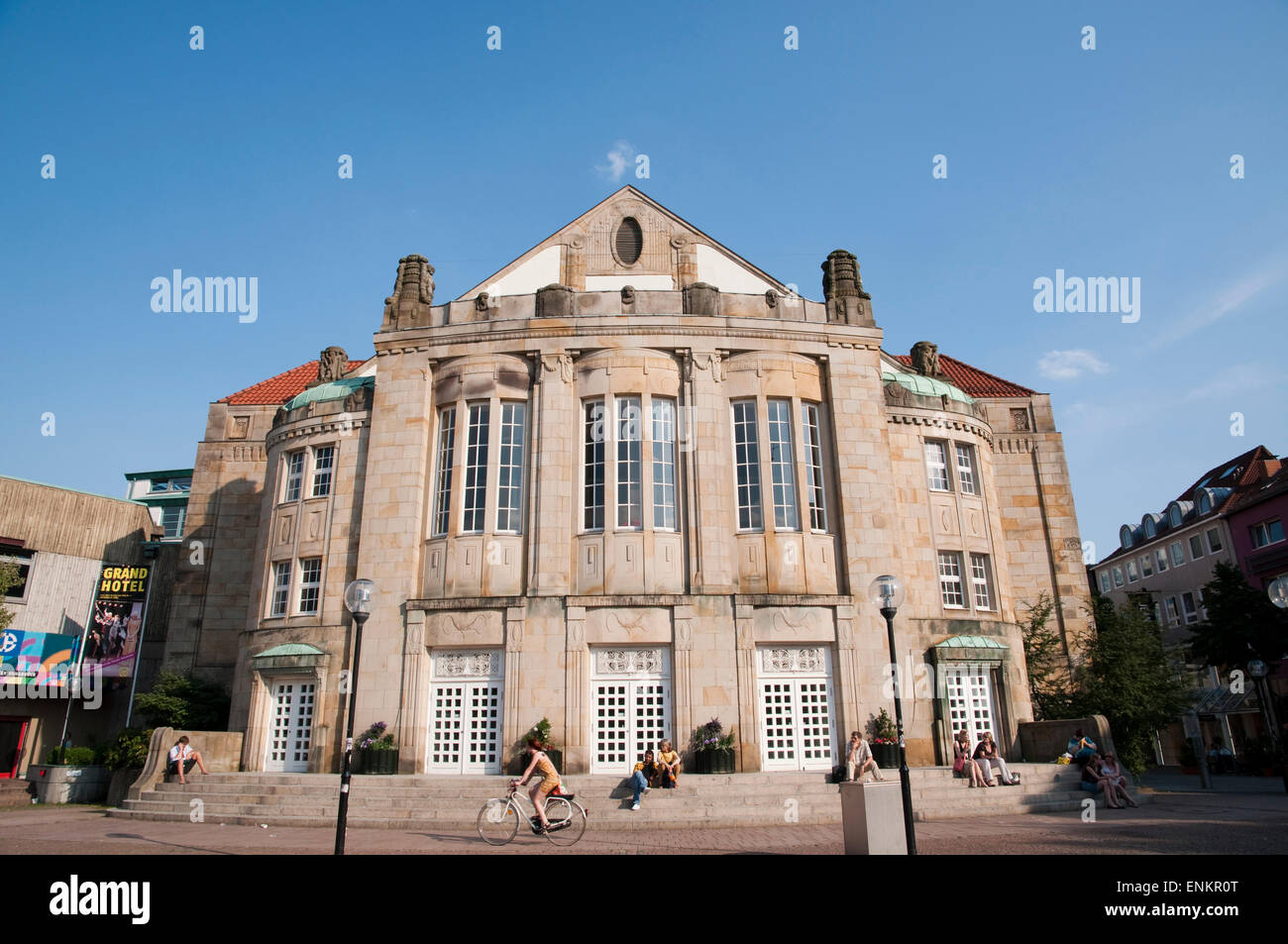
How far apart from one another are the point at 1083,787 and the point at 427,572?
64.6ft

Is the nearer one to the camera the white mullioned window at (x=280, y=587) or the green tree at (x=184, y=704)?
the green tree at (x=184, y=704)

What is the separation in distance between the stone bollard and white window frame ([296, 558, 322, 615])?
67.0 feet

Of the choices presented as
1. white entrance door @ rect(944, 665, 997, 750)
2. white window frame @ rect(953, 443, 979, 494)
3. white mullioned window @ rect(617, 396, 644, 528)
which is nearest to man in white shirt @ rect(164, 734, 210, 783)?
white mullioned window @ rect(617, 396, 644, 528)

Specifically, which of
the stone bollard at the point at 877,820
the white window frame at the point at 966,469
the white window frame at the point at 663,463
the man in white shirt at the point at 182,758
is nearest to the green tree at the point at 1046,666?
the white window frame at the point at 966,469

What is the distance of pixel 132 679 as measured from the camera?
3581cm

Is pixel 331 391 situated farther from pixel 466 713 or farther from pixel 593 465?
pixel 466 713

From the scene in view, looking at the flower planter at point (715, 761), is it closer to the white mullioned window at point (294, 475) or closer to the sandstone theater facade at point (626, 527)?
the sandstone theater facade at point (626, 527)

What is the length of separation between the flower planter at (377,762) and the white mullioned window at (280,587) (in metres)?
6.60

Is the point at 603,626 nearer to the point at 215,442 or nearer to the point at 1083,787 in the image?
the point at 1083,787

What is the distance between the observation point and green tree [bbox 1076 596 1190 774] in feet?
88.5

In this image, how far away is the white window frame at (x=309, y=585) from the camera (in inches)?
1072

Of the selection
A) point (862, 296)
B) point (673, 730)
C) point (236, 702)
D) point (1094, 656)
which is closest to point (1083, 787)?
point (1094, 656)

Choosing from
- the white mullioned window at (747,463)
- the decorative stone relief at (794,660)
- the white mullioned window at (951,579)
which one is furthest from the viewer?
the white mullioned window at (951,579)

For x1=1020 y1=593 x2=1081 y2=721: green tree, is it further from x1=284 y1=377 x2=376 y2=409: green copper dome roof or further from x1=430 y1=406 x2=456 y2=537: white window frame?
x1=284 y1=377 x2=376 y2=409: green copper dome roof
